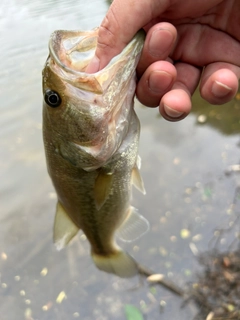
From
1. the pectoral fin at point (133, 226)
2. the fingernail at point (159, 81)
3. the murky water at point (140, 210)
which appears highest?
the fingernail at point (159, 81)

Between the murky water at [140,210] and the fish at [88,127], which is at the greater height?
the fish at [88,127]

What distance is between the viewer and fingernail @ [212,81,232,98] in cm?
153

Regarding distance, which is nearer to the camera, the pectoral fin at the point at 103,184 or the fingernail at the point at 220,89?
the fingernail at the point at 220,89

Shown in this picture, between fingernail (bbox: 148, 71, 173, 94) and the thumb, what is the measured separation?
0.61 ft

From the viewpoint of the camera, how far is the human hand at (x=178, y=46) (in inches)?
57.2

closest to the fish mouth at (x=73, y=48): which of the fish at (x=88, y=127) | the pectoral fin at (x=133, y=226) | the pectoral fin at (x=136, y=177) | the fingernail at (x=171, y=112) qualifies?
the fish at (x=88, y=127)

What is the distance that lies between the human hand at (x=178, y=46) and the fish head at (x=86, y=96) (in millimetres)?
69

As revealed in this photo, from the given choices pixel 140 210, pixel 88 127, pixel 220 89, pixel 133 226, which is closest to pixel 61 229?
pixel 133 226

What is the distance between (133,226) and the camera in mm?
2295

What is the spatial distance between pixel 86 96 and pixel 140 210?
2.36 meters

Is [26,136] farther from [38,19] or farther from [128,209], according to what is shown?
[38,19]

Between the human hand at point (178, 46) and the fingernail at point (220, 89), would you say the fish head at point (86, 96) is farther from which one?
the fingernail at point (220, 89)

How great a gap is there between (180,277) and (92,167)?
1.83m

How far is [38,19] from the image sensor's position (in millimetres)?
8852
